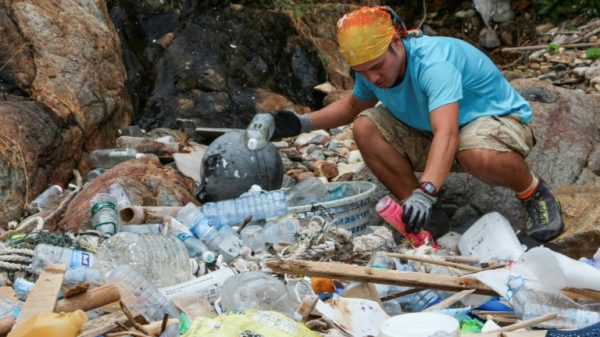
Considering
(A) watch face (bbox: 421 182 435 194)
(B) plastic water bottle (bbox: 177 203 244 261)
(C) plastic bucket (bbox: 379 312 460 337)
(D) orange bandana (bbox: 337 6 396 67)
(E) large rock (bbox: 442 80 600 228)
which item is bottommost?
(E) large rock (bbox: 442 80 600 228)

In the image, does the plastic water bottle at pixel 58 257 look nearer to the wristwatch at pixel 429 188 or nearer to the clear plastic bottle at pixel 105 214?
the clear plastic bottle at pixel 105 214

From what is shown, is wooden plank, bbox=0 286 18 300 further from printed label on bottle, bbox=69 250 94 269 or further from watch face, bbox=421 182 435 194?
watch face, bbox=421 182 435 194

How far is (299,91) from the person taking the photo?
33.4ft

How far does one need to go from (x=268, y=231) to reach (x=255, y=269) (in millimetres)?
655

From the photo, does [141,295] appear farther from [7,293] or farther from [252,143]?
[252,143]

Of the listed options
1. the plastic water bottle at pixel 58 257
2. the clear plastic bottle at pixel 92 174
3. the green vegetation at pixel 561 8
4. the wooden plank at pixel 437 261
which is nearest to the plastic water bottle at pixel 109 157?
the clear plastic bottle at pixel 92 174

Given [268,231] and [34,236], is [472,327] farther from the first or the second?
[34,236]

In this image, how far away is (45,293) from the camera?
10.4 ft

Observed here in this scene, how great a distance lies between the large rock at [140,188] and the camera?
16.4ft

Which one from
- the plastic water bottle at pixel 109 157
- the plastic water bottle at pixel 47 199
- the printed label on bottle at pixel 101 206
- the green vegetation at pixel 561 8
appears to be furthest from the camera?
the green vegetation at pixel 561 8

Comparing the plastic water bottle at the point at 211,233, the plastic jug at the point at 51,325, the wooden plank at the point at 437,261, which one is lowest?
the wooden plank at the point at 437,261

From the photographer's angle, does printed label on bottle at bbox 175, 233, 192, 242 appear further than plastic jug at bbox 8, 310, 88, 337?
Yes

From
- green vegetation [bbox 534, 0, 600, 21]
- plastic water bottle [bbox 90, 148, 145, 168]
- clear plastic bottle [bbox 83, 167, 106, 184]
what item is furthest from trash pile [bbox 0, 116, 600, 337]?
green vegetation [bbox 534, 0, 600, 21]

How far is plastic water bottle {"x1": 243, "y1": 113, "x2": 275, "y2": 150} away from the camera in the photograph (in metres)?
5.37
